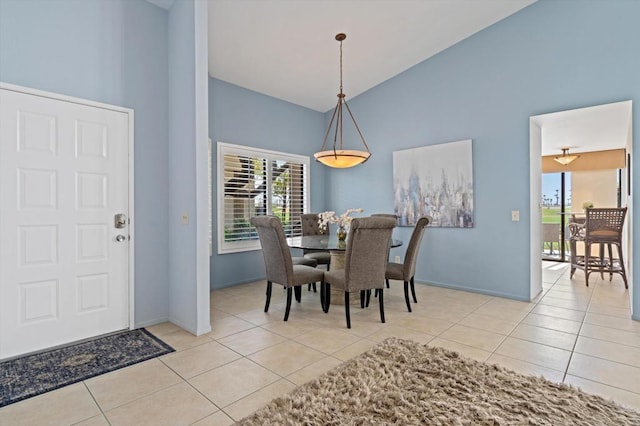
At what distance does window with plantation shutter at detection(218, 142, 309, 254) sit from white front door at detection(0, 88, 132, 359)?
173 cm

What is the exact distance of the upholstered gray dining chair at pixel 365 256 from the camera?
3.18 m

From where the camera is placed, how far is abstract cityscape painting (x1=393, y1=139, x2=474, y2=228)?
181 inches

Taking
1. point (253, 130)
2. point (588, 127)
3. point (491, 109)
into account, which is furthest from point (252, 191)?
point (588, 127)

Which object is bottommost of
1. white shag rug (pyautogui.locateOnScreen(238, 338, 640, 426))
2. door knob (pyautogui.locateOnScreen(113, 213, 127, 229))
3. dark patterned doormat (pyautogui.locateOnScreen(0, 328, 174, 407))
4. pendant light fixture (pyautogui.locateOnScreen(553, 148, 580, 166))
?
dark patterned doormat (pyautogui.locateOnScreen(0, 328, 174, 407))

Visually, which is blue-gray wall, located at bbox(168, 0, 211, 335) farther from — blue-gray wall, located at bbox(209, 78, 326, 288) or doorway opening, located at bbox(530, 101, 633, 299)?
doorway opening, located at bbox(530, 101, 633, 299)

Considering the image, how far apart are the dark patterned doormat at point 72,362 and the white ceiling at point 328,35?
134 inches

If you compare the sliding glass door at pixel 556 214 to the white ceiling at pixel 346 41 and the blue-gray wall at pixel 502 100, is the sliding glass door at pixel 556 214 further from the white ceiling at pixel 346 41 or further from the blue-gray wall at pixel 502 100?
the blue-gray wall at pixel 502 100

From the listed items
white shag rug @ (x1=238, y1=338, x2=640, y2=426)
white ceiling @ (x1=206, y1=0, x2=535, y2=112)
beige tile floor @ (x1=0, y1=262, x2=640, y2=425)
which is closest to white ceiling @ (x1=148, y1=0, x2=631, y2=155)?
white ceiling @ (x1=206, y1=0, x2=535, y2=112)

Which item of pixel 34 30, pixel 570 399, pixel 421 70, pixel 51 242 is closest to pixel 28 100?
pixel 34 30

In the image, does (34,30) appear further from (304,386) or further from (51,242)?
(304,386)

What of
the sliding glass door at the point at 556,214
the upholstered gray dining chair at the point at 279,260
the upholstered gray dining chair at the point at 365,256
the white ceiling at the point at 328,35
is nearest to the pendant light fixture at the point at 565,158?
the sliding glass door at the point at 556,214

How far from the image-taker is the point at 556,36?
379 centimetres

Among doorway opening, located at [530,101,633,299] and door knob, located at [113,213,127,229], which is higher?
doorway opening, located at [530,101,633,299]

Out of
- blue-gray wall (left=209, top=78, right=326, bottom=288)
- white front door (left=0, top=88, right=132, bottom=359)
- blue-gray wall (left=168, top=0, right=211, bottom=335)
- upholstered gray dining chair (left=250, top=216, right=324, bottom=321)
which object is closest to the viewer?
white front door (left=0, top=88, right=132, bottom=359)
